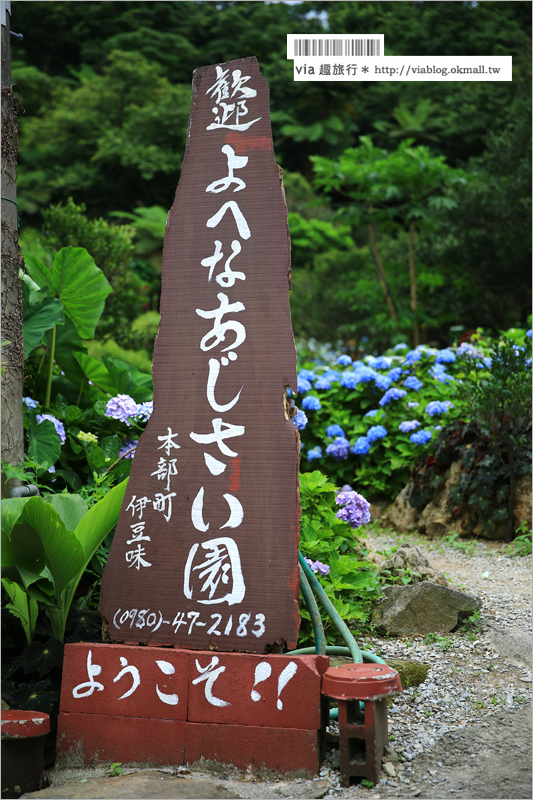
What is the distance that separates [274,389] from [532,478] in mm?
2438

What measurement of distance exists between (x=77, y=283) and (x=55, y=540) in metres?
1.57

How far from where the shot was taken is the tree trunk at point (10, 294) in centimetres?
241

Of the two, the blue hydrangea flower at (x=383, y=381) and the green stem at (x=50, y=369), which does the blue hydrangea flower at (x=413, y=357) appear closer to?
the blue hydrangea flower at (x=383, y=381)

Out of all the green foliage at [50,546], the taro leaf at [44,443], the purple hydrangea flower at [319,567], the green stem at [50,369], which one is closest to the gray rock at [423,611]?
the purple hydrangea flower at [319,567]

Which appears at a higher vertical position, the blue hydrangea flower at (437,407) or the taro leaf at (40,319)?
the taro leaf at (40,319)

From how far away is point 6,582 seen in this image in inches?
82.6

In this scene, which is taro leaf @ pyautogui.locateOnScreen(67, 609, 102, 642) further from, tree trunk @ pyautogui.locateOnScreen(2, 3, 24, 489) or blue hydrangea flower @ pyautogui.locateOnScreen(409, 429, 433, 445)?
blue hydrangea flower @ pyautogui.locateOnScreen(409, 429, 433, 445)

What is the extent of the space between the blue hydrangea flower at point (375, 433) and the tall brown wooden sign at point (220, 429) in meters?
2.75

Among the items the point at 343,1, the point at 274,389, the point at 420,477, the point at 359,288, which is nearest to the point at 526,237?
the point at 359,288

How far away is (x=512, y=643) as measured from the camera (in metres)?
2.48

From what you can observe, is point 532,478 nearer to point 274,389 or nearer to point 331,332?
point 274,389

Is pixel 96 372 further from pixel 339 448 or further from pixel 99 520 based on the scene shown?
pixel 339 448

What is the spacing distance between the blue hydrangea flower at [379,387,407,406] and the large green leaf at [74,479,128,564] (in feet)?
10.0

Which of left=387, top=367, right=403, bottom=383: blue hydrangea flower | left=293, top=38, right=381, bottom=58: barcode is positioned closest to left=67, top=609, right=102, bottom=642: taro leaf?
left=293, top=38, right=381, bottom=58: barcode
